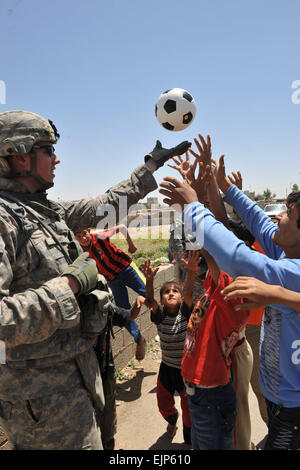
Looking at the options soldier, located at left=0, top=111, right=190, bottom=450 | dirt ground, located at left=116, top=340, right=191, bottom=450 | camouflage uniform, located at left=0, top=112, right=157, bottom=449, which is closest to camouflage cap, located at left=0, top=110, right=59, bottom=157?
soldier, located at left=0, top=111, right=190, bottom=450

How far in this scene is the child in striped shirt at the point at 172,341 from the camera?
2.97 meters

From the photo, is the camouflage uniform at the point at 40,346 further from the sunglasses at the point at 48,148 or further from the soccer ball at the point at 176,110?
the soccer ball at the point at 176,110

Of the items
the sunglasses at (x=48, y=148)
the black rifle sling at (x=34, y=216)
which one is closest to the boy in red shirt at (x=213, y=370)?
the black rifle sling at (x=34, y=216)

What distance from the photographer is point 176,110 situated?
3240mm

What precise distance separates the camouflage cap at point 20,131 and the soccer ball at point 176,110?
164cm

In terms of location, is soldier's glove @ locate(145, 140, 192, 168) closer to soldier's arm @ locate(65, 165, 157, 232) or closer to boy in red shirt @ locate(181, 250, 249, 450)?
soldier's arm @ locate(65, 165, 157, 232)

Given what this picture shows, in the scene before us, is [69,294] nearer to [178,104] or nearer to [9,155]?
[9,155]

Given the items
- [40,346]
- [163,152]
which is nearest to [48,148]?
[163,152]

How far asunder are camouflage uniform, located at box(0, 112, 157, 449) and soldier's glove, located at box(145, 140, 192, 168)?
3.17 feet

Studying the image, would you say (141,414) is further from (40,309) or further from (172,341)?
(40,309)

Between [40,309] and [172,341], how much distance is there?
197 centimetres

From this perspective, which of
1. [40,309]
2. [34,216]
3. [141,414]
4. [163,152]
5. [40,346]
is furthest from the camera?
[141,414]

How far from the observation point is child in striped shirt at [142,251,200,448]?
2971 mm
